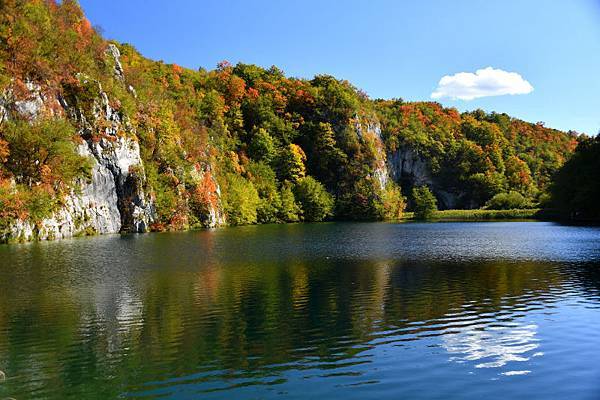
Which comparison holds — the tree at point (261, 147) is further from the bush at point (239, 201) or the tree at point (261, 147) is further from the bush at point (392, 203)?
the bush at point (392, 203)

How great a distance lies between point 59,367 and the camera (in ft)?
40.2

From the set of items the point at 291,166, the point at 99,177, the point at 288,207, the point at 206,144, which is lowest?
the point at 288,207

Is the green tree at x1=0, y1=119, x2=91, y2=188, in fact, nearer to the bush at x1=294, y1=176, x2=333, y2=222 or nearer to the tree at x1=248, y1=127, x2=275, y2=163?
the tree at x1=248, y1=127, x2=275, y2=163

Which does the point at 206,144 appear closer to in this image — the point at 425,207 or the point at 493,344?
the point at 425,207

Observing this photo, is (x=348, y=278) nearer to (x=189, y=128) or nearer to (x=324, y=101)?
(x=189, y=128)

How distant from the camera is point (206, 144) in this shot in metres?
91.9

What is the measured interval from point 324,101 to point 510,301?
11009 centimetres

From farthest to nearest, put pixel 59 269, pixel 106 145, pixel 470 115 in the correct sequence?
pixel 470 115, pixel 106 145, pixel 59 269

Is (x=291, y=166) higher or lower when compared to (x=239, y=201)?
higher

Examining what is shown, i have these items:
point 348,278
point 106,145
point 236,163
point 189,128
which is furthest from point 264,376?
point 236,163

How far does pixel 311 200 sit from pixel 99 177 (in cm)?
5375

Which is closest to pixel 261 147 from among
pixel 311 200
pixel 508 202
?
pixel 311 200

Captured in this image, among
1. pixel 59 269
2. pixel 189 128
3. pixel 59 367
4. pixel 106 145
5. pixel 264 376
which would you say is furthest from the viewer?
pixel 189 128

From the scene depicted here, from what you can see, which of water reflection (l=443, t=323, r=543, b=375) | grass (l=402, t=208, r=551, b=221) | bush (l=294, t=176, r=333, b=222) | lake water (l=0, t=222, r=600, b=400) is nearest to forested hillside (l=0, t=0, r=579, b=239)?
bush (l=294, t=176, r=333, b=222)
